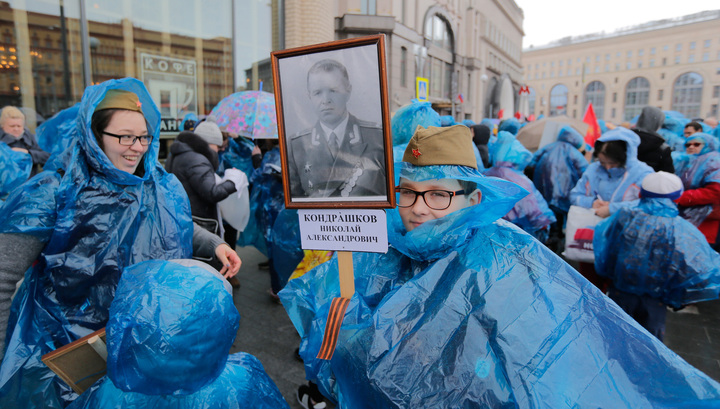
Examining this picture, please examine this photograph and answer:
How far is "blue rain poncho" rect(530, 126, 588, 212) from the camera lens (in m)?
4.98

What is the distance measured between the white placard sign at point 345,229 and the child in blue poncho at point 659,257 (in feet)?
6.88

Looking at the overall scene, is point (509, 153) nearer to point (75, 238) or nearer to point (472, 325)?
point (472, 325)

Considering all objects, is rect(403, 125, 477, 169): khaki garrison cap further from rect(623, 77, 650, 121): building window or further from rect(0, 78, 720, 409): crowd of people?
rect(623, 77, 650, 121): building window

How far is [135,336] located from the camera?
3.40ft

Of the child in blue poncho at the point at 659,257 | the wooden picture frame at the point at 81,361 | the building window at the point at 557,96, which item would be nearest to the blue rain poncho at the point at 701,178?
the child in blue poncho at the point at 659,257

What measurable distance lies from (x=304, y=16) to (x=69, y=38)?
522cm

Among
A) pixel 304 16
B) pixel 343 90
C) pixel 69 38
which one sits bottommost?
pixel 343 90

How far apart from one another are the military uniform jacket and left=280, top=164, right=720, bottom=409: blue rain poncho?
21 centimetres

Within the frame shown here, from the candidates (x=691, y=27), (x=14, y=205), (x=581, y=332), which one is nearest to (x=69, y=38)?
(x=14, y=205)

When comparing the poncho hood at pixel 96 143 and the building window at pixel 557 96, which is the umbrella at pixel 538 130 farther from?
the building window at pixel 557 96

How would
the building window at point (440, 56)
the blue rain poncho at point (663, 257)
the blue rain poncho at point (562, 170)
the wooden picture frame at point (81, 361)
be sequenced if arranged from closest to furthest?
1. the wooden picture frame at point (81, 361)
2. the blue rain poncho at point (663, 257)
3. the blue rain poncho at point (562, 170)
4. the building window at point (440, 56)

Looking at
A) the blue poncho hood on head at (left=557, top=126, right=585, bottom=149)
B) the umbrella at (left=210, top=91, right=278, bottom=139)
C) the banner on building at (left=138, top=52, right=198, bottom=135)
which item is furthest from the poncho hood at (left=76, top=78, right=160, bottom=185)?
the banner on building at (left=138, top=52, right=198, bottom=135)

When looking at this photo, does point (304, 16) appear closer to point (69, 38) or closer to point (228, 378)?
point (69, 38)

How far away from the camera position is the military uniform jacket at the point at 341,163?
121 centimetres
